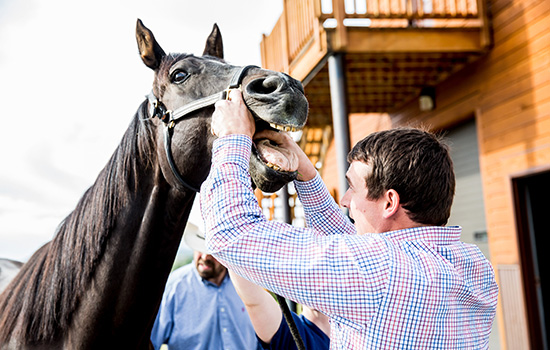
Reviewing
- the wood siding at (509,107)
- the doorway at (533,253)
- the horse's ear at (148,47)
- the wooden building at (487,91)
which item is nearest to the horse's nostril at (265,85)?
the horse's ear at (148,47)

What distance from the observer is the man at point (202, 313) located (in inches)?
113

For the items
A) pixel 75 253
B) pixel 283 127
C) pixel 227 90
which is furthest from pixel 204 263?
pixel 283 127

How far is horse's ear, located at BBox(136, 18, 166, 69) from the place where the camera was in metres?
1.84

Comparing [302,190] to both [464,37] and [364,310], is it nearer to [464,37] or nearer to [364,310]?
[364,310]

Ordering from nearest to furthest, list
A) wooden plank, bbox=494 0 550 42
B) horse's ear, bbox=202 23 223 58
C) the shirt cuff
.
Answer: the shirt cuff < horse's ear, bbox=202 23 223 58 < wooden plank, bbox=494 0 550 42

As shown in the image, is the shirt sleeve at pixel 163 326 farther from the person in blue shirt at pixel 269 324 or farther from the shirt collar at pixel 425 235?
the shirt collar at pixel 425 235

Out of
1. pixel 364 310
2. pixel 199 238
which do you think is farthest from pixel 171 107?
pixel 199 238

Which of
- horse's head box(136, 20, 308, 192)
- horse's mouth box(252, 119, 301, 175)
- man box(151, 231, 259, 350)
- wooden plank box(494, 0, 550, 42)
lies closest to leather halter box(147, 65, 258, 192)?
horse's head box(136, 20, 308, 192)

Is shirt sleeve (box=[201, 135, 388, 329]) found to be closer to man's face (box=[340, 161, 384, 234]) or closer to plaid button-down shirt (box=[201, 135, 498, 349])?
plaid button-down shirt (box=[201, 135, 498, 349])

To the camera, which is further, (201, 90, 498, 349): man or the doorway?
the doorway

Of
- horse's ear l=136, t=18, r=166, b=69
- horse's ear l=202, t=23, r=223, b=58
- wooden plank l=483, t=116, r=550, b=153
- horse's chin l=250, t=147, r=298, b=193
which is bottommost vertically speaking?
horse's chin l=250, t=147, r=298, b=193

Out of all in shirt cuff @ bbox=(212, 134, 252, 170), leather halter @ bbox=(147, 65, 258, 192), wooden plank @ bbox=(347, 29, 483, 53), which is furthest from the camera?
wooden plank @ bbox=(347, 29, 483, 53)

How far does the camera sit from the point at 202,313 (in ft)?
9.95

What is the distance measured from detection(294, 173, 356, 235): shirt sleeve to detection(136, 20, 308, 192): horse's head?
195mm
